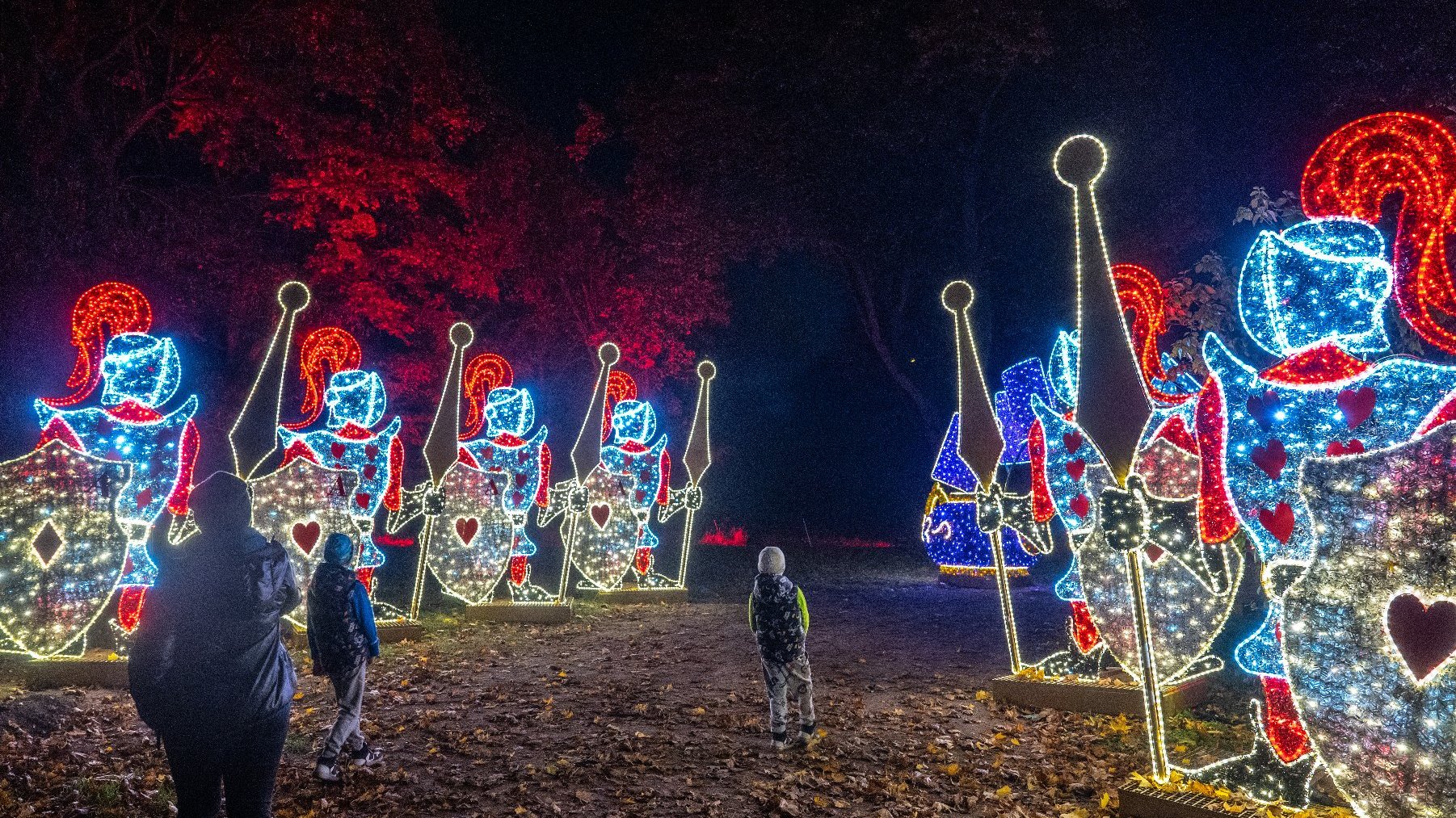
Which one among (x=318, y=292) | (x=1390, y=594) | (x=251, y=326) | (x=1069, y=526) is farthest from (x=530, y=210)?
(x=1390, y=594)

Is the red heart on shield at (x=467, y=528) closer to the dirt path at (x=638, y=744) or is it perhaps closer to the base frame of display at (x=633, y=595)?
the dirt path at (x=638, y=744)

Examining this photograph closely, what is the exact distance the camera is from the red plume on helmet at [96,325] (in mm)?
8984

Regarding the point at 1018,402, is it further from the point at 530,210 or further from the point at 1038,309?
the point at 1038,309

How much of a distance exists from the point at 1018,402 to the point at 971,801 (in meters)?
5.13

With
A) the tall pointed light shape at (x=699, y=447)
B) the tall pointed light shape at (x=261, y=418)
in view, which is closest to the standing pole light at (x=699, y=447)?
the tall pointed light shape at (x=699, y=447)

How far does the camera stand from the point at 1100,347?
5.93m

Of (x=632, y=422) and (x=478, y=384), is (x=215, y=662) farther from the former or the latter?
(x=632, y=422)

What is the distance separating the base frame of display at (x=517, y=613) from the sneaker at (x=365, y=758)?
6574 millimetres

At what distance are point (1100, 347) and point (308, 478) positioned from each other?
9.54m

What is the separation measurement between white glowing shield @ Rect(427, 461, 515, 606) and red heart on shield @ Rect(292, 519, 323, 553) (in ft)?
6.66

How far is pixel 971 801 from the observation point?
5.83 m

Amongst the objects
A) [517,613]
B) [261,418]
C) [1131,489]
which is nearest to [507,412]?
[517,613]

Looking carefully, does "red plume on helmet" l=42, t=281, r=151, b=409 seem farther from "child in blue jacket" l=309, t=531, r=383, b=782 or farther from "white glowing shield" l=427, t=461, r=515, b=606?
"child in blue jacket" l=309, t=531, r=383, b=782

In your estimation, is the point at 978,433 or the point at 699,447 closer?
the point at 978,433
